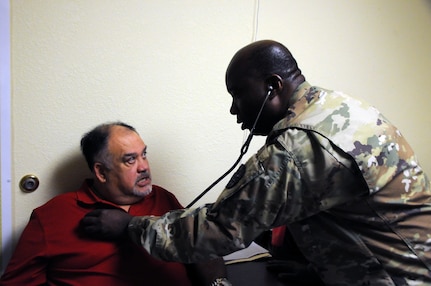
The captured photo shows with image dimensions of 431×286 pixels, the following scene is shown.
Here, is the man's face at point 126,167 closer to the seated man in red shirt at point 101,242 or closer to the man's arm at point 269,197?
the seated man in red shirt at point 101,242

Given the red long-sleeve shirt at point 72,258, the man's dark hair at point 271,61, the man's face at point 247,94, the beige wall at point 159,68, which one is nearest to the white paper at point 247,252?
the beige wall at point 159,68

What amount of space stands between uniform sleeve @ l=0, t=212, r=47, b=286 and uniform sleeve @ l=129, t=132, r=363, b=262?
52 cm

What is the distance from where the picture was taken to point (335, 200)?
2.45 feet

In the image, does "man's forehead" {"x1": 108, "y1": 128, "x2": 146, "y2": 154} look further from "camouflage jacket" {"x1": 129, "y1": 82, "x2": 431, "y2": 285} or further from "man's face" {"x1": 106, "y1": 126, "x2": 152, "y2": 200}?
"camouflage jacket" {"x1": 129, "y1": 82, "x2": 431, "y2": 285}

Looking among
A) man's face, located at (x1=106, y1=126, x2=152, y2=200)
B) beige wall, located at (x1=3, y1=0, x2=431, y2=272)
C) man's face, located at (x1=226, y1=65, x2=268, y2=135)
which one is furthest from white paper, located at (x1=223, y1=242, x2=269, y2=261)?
man's face, located at (x1=226, y1=65, x2=268, y2=135)

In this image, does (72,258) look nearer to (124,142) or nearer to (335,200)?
(124,142)

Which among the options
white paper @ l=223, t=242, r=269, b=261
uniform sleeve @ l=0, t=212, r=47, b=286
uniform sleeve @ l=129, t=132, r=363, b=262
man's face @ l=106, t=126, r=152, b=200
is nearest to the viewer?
uniform sleeve @ l=129, t=132, r=363, b=262

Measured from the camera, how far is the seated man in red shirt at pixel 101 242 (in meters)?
1.07

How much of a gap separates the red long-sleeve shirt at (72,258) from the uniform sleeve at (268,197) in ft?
1.19

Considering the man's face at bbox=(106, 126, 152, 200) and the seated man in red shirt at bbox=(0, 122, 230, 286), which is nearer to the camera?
the seated man in red shirt at bbox=(0, 122, 230, 286)

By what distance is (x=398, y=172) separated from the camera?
772mm

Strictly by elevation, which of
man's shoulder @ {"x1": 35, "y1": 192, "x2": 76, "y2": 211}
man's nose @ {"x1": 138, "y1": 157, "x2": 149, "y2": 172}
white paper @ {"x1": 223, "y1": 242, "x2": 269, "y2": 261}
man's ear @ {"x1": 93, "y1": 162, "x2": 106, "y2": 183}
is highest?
man's nose @ {"x1": 138, "y1": 157, "x2": 149, "y2": 172}

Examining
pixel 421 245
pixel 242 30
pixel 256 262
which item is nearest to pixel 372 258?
pixel 421 245

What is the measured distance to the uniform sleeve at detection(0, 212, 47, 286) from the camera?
1045 millimetres
